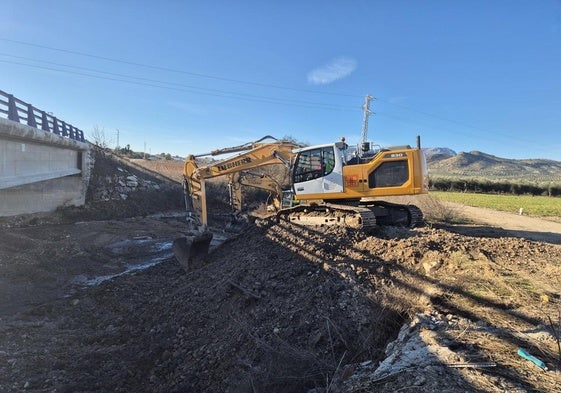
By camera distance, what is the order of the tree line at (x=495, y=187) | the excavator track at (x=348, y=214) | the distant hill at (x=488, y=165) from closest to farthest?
the excavator track at (x=348, y=214), the tree line at (x=495, y=187), the distant hill at (x=488, y=165)

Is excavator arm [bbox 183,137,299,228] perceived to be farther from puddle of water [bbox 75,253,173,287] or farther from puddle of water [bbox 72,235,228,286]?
puddle of water [bbox 75,253,173,287]

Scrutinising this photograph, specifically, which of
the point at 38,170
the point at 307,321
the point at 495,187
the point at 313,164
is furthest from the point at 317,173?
the point at 495,187

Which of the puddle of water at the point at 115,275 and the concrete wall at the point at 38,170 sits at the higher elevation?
the concrete wall at the point at 38,170

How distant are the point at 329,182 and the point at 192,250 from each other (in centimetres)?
446

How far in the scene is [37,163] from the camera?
14328 mm

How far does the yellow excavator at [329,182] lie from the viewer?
938 centimetres

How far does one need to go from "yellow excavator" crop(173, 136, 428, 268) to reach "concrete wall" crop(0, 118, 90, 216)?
5686 mm

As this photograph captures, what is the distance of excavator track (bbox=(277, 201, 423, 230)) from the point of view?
9.26 m

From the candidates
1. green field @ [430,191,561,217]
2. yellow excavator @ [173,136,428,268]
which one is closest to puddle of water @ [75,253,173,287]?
yellow excavator @ [173,136,428,268]

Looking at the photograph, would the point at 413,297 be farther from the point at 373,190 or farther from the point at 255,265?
the point at 373,190

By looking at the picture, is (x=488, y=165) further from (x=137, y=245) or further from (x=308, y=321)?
(x=308, y=321)

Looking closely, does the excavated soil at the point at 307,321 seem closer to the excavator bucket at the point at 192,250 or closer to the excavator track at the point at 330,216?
the excavator track at the point at 330,216

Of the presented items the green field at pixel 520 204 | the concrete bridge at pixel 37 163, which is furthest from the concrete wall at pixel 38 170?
the green field at pixel 520 204

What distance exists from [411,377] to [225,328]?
12.6ft
